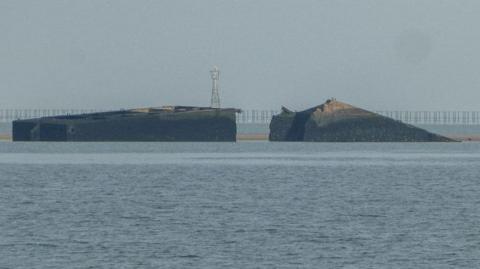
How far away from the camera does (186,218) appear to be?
78.5 meters

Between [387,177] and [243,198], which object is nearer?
[243,198]

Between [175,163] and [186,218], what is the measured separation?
78.9 m

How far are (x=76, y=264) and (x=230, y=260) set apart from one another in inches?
275

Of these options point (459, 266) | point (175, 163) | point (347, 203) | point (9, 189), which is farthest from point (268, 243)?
point (175, 163)

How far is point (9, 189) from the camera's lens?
10306 cm

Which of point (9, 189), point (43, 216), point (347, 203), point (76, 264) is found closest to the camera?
point (76, 264)

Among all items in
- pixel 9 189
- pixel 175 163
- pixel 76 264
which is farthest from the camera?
pixel 175 163

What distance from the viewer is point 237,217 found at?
7950cm

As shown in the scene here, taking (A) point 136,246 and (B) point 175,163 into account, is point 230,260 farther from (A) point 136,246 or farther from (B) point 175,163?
(B) point 175,163

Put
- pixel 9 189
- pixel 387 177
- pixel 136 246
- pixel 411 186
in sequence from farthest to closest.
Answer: pixel 387 177, pixel 411 186, pixel 9 189, pixel 136 246

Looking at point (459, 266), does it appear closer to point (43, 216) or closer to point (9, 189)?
point (43, 216)

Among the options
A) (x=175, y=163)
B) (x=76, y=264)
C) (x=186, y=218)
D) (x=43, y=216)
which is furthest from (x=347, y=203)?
(x=175, y=163)

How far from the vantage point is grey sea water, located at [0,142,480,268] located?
6050cm

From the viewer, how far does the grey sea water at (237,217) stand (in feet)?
198
